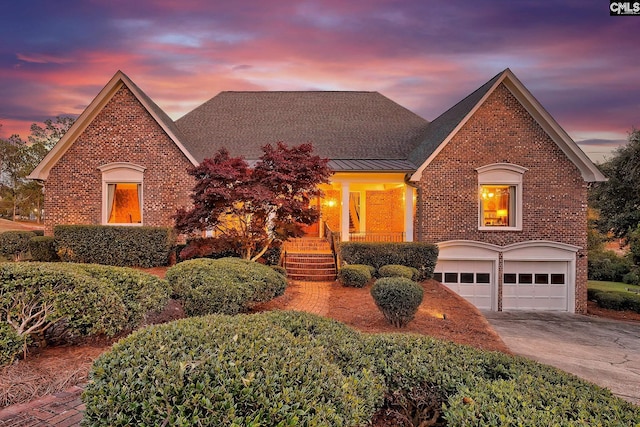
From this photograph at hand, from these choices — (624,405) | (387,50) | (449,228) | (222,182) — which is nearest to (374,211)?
(449,228)

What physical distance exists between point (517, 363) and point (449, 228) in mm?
11132

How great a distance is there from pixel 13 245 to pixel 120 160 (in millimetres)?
6857

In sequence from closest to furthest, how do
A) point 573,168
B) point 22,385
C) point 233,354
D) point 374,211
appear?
point 233,354 < point 22,385 < point 573,168 < point 374,211

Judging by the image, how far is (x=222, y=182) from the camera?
10.9 meters

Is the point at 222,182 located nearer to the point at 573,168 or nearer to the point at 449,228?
the point at 449,228

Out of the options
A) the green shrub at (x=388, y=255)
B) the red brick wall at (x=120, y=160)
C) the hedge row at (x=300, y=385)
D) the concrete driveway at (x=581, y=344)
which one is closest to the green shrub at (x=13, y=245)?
the red brick wall at (x=120, y=160)

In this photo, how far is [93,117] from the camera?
1416cm

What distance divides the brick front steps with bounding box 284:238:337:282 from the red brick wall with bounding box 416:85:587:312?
4.06m

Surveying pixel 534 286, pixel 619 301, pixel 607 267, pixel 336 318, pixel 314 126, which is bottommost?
pixel 619 301

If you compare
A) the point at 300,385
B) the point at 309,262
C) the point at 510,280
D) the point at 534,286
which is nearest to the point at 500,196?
the point at 510,280

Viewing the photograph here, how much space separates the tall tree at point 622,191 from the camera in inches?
762

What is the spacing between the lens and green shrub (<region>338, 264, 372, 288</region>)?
1138cm

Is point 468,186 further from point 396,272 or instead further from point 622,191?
point 622,191

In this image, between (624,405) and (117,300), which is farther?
(117,300)
